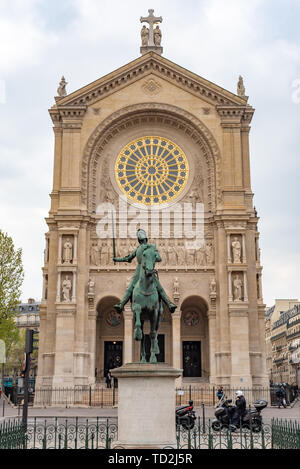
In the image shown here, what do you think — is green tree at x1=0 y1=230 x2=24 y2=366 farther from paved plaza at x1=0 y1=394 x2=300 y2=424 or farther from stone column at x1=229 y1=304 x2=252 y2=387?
stone column at x1=229 y1=304 x2=252 y2=387

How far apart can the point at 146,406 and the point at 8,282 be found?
30303 mm

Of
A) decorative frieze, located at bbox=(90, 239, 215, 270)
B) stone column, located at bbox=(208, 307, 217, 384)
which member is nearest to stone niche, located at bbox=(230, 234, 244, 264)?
decorative frieze, located at bbox=(90, 239, 215, 270)

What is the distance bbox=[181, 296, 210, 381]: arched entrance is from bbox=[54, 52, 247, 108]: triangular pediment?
1653 centimetres

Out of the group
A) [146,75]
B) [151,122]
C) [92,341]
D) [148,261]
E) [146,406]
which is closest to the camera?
[146,406]

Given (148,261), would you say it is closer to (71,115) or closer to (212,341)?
(212,341)

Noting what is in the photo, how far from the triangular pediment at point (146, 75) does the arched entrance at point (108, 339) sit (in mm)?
16730

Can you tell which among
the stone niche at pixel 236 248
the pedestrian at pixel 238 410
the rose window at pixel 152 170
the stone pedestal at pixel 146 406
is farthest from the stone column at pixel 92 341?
the stone pedestal at pixel 146 406

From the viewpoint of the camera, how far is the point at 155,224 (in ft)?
142

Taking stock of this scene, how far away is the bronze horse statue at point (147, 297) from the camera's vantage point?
593 inches

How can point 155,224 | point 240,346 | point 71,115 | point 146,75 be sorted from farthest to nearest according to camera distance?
1. point 146,75
2. point 71,115
3. point 155,224
4. point 240,346

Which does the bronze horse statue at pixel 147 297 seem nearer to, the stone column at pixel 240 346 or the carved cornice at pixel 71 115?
the stone column at pixel 240 346

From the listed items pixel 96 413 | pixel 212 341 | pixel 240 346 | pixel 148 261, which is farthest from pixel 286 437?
pixel 212 341

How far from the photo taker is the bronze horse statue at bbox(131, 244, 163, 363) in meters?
15.1
